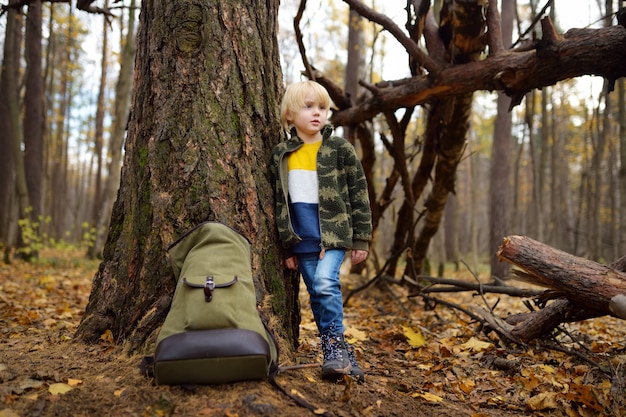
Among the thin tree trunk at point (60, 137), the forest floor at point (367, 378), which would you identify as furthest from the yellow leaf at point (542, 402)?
the thin tree trunk at point (60, 137)

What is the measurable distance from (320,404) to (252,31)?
2.38m

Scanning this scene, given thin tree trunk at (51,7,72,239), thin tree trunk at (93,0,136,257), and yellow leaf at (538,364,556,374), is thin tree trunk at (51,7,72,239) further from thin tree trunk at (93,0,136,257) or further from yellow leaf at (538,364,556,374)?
yellow leaf at (538,364,556,374)

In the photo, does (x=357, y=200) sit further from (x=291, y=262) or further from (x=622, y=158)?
(x=622, y=158)

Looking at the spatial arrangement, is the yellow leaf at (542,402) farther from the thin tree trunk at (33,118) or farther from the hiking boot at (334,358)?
the thin tree trunk at (33,118)

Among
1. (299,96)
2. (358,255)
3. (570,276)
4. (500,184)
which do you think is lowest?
(570,276)

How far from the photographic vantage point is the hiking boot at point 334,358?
2559mm

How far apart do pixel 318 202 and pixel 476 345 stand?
1932 millimetres

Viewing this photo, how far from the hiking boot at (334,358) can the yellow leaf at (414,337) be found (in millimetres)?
1388

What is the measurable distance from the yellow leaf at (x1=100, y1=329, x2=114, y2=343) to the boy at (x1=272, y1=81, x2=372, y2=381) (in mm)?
1203

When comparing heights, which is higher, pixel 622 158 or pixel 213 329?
pixel 622 158

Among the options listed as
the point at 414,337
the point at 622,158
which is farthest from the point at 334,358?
the point at 622,158

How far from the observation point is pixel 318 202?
9.94 ft

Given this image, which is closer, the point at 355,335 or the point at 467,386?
the point at 467,386

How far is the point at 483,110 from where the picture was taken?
2598cm
